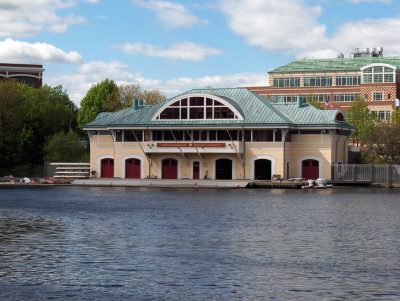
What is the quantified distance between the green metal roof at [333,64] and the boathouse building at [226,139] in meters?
60.8

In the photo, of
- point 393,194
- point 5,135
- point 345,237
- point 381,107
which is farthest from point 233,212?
point 381,107

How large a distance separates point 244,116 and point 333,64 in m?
72.2

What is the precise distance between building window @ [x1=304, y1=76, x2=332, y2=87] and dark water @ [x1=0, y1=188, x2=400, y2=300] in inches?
3998

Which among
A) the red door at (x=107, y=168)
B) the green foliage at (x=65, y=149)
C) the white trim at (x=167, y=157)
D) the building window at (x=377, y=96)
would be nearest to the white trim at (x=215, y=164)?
the white trim at (x=167, y=157)

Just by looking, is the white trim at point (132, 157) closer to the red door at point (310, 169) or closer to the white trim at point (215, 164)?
the white trim at point (215, 164)

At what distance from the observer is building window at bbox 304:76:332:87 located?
558 ft

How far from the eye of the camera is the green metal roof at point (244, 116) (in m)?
104

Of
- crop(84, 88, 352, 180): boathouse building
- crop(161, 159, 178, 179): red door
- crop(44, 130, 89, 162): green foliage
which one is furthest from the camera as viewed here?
crop(44, 130, 89, 162): green foliage

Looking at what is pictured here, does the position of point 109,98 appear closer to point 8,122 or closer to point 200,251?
point 8,122

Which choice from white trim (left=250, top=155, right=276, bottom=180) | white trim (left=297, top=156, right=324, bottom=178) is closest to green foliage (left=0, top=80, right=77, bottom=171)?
white trim (left=250, top=155, right=276, bottom=180)

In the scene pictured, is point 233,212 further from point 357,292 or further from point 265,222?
point 357,292

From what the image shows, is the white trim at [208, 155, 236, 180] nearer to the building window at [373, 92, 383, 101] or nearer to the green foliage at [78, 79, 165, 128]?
the green foliage at [78, 79, 165, 128]

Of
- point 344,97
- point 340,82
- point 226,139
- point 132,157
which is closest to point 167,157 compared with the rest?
point 132,157

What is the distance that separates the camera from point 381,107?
16088 cm
